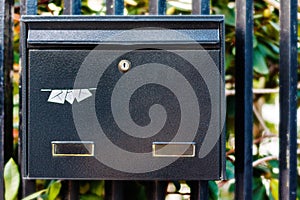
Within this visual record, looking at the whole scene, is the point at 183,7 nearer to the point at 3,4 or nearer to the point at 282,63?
the point at 282,63

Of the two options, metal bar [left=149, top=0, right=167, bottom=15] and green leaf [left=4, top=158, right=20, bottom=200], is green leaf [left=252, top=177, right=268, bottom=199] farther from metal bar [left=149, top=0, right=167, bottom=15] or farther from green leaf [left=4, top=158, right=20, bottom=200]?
green leaf [left=4, top=158, right=20, bottom=200]

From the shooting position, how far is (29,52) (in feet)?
4.62

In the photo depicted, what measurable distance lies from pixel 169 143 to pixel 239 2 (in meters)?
0.54

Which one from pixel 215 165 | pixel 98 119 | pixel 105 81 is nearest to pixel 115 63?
pixel 105 81

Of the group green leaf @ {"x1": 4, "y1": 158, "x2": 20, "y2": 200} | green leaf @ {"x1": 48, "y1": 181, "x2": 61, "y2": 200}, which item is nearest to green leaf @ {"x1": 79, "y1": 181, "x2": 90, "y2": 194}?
green leaf @ {"x1": 48, "y1": 181, "x2": 61, "y2": 200}

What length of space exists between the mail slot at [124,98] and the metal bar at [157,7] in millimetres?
211

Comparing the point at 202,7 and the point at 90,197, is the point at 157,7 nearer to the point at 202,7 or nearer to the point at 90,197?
the point at 202,7

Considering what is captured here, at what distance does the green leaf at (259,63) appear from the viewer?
1908mm

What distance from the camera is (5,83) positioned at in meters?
1.65

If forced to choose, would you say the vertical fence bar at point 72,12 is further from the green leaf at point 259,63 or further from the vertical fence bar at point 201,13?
the green leaf at point 259,63

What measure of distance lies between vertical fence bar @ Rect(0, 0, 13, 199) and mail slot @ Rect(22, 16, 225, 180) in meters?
0.24

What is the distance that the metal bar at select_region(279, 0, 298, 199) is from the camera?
158 cm

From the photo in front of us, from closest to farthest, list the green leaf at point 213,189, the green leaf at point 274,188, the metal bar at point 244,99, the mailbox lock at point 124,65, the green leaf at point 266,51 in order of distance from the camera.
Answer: the mailbox lock at point 124,65
the metal bar at point 244,99
the green leaf at point 213,189
the green leaf at point 274,188
the green leaf at point 266,51

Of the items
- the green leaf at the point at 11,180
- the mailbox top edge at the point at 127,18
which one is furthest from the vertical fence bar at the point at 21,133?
the mailbox top edge at the point at 127,18
